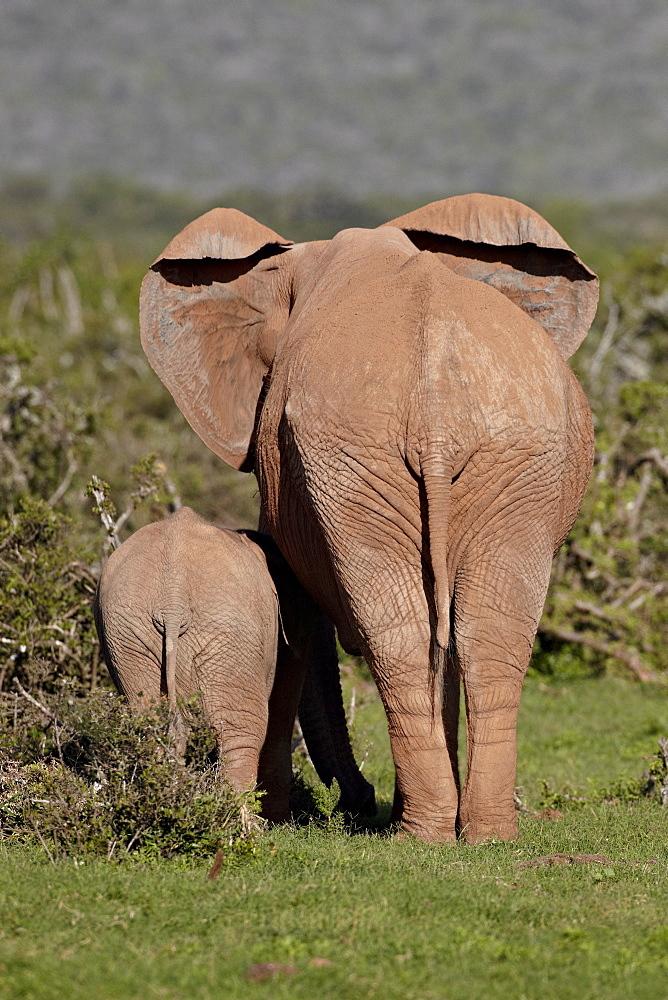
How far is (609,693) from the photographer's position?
42.6ft

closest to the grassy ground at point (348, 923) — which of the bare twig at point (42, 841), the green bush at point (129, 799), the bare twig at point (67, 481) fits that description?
the bare twig at point (42, 841)

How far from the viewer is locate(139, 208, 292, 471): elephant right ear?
8.70 m

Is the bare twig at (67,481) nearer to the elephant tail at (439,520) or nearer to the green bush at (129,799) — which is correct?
the green bush at (129,799)

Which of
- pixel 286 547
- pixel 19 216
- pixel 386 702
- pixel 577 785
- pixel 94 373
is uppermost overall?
pixel 19 216

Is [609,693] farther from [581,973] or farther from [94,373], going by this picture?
[94,373]

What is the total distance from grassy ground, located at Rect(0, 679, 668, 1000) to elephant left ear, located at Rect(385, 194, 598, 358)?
3.32 metres

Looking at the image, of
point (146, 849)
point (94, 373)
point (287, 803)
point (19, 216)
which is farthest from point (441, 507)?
point (19, 216)

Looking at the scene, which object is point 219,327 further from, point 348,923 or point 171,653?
point 348,923

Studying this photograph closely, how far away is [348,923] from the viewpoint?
210 inches

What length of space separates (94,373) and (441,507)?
20686 mm

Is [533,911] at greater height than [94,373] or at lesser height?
lesser

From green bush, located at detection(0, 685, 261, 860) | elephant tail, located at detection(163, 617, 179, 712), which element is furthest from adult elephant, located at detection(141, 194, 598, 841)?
green bush, located at detection(0, 685, 261, 860)

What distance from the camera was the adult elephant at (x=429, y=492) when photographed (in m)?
6.53

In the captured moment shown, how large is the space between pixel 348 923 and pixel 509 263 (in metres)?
4.64
